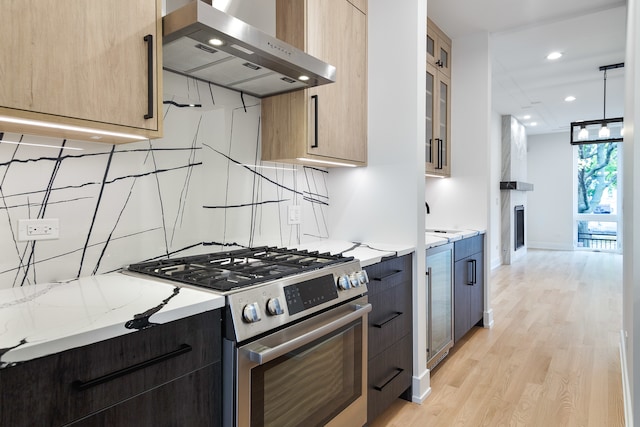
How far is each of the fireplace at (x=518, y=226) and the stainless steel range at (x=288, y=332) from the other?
6751 mm

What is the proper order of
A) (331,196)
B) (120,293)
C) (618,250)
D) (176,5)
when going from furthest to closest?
(618,250), (331,196), (176,5), (120,293)

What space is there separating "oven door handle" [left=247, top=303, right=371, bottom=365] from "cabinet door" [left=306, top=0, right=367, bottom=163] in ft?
2.94

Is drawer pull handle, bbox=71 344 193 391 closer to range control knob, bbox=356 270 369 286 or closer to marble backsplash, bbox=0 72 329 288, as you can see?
marble backsplash, bbox=0 72 329 288

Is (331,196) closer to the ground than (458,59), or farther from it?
closer to the ground

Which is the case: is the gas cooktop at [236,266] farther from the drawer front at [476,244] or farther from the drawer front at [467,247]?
the drawer front at [476,244]

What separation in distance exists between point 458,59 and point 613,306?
329cm

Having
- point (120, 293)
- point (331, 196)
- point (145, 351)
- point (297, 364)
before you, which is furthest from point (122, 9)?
Result: point (331, 196)

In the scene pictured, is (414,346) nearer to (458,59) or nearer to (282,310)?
(282,310)

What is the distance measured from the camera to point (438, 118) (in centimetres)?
358

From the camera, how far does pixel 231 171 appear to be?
2.13 meters

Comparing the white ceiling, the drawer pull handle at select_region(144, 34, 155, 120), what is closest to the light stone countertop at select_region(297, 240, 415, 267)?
the drawer pull handle at select_region(144, 34, 155, 120)

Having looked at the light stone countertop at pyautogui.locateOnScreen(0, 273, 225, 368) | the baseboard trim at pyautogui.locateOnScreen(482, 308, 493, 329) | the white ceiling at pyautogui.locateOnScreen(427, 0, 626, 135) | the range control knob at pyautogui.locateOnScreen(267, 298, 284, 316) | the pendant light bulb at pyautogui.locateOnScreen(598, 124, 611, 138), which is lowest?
the baseboard trim at pyautogui.locateOnScreen(482, 308, 493, 329)

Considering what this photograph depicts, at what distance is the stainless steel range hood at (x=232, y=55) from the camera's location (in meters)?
1.40

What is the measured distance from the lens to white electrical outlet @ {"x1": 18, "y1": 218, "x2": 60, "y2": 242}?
1377mm
